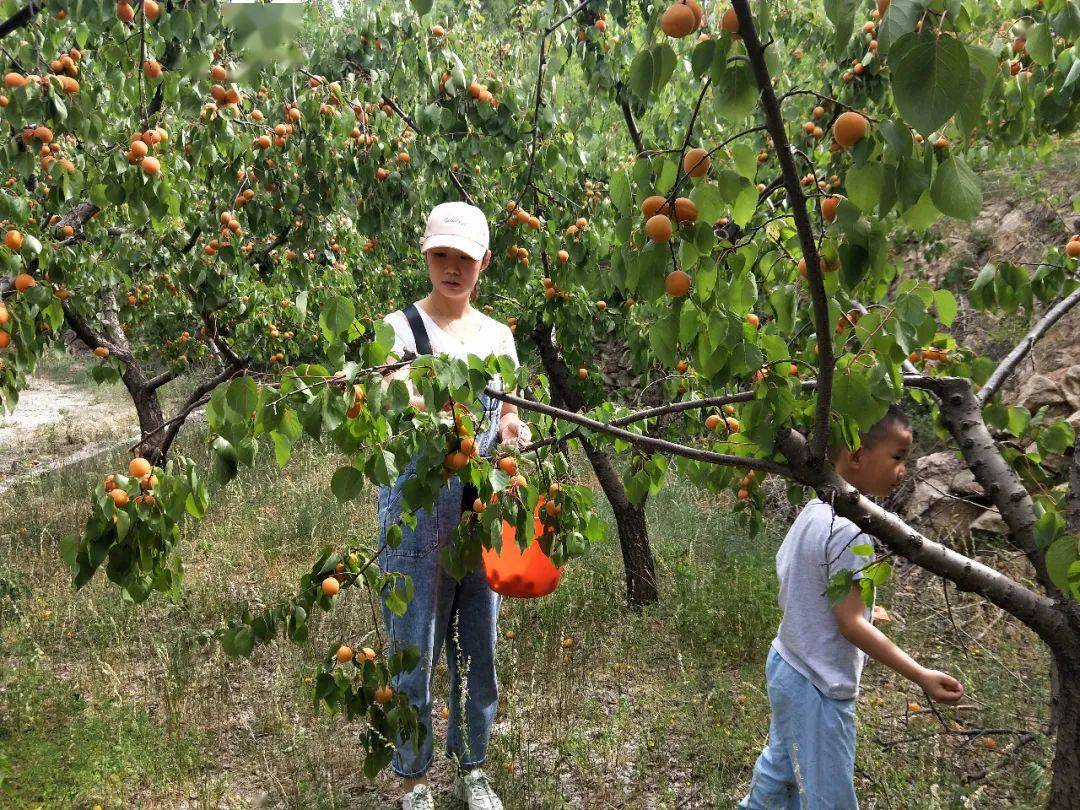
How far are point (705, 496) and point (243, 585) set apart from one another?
4032 millimetres

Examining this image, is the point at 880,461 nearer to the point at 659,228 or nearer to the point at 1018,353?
the point at 1018,353

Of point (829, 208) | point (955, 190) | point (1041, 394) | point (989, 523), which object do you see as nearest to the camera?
point (955, 190)

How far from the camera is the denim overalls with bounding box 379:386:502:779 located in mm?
2184

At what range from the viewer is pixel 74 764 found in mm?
3104

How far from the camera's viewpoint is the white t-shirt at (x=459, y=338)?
81.8 inches

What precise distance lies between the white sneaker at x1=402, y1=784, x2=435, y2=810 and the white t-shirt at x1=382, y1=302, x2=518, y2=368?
1.48m

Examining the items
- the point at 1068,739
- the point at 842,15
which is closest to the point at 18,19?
the point at 842,15

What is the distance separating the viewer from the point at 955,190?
813 millimetres

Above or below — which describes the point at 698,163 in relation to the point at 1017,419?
above

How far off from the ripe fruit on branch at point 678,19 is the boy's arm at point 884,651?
1.36 m

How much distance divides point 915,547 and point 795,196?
816 mm

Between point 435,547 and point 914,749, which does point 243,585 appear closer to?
point 435,547

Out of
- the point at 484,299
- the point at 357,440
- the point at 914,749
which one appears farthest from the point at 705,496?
the point at 357,440

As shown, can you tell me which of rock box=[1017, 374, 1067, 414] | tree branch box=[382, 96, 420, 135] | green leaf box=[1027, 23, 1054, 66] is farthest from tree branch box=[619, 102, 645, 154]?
rock box=[1017, 374, 1067, 414]
